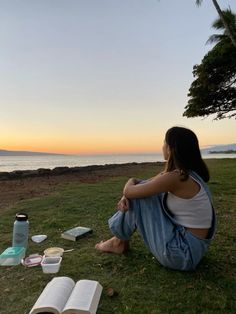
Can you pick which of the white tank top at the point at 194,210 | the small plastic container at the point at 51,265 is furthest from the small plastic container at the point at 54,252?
the white tank top at the point at 194,210

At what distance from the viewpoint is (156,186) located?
2555 millimetres

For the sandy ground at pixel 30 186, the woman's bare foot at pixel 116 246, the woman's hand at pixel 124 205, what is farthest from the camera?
the sandy ground at pixel 30 186

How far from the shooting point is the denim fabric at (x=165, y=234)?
251 cm

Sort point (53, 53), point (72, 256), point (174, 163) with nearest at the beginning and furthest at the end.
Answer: point (174, 163), point (72, 256), point (53, 53)

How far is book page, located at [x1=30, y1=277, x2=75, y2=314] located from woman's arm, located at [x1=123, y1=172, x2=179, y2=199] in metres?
0.87

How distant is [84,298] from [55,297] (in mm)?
185

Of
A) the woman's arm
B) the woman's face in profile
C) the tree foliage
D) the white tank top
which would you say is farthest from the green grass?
the tree foliage

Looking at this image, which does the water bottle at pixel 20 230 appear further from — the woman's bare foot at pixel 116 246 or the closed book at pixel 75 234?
the woman's bare foot at pixel 116 246

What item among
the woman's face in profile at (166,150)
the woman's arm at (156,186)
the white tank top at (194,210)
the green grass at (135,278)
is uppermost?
the woman's face in profile at (166,150)

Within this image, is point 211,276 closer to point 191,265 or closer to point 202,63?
point 191,265

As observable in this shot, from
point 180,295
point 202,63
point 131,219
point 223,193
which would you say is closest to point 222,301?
point 180,295

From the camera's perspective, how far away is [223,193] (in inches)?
276

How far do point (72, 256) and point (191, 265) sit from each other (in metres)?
1.19

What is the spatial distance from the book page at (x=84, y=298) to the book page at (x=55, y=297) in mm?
44
